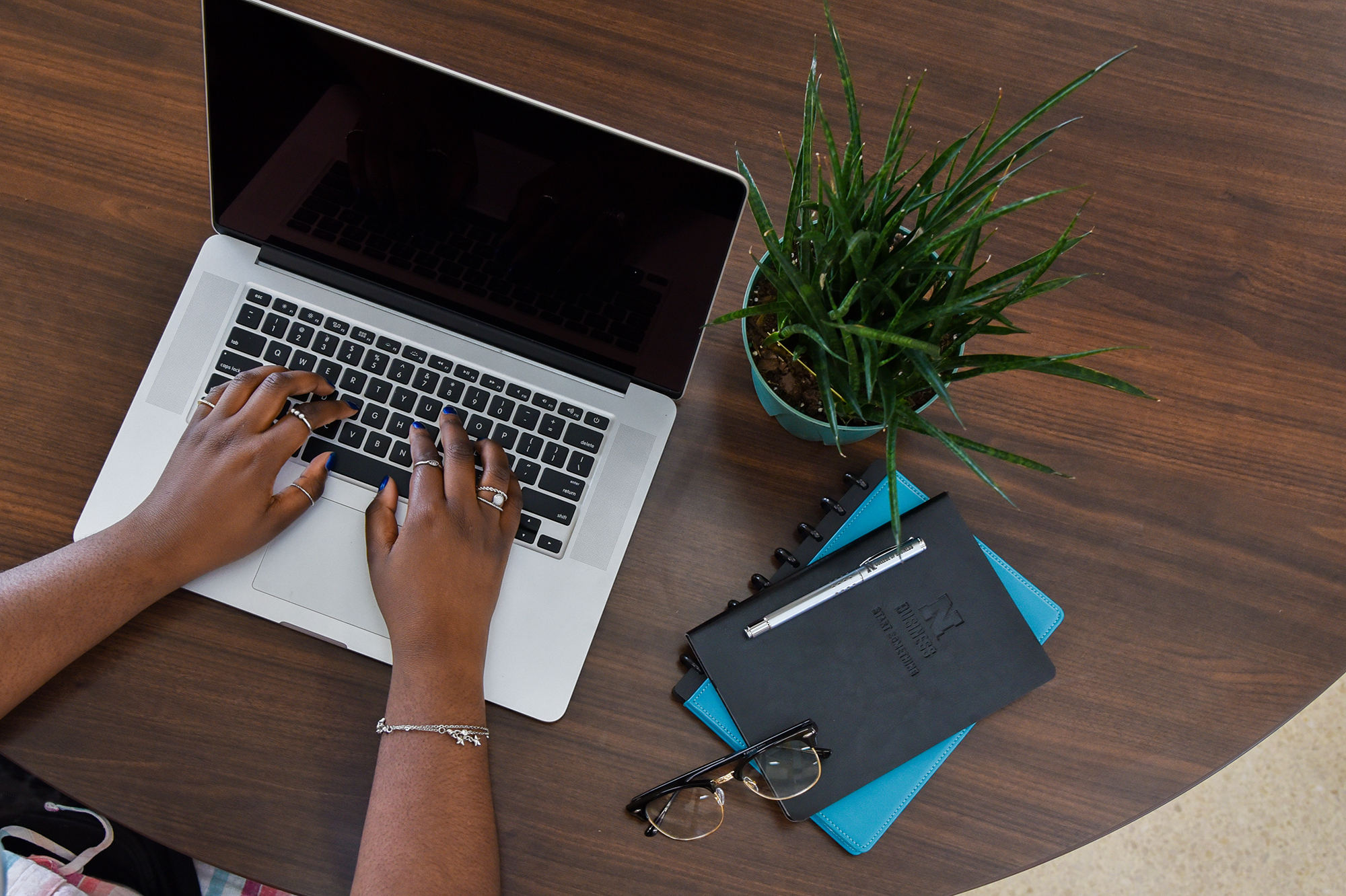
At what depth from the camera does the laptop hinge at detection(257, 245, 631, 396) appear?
0.85 m

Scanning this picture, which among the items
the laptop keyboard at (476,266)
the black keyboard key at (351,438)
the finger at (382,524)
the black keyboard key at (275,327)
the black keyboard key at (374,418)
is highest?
the laptop keyboard at (476,266)

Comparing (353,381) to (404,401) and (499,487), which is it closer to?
(404,401)

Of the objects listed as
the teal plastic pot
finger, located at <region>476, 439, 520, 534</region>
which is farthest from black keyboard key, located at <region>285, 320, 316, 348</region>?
the teal plastic pot

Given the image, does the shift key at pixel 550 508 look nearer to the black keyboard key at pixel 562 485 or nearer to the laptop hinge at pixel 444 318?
Answer: the black keyboard key at pixel 562 485

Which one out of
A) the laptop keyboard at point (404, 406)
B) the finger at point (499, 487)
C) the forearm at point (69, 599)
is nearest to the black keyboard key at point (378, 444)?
the laptop keyboard at point (404, 406)

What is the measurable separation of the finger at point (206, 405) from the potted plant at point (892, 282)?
1.75 ft

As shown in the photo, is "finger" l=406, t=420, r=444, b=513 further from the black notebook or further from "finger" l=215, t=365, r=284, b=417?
the black notebook

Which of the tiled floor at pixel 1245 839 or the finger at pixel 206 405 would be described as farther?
the tiled floor at pixel 1245 839

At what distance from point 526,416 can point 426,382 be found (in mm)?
108

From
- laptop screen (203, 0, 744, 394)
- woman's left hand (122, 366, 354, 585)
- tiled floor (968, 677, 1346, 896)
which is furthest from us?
tiled floor (968, 677, 1346, 896)

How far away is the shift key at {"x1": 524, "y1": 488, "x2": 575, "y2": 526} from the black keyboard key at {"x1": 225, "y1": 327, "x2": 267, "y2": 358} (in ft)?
1.04

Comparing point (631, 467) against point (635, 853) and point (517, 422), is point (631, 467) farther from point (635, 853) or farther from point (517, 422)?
point (635, 853)

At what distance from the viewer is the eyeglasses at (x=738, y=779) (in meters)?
0.78

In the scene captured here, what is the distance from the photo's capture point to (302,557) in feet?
2.70
